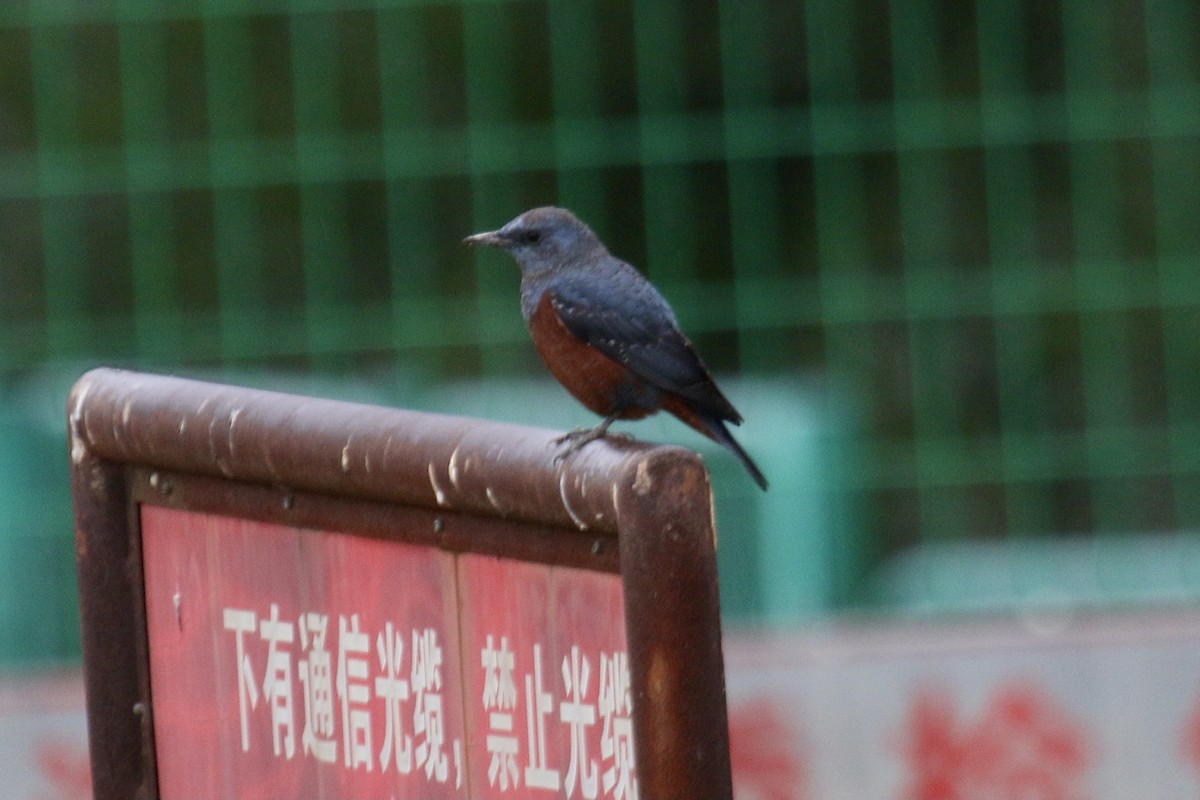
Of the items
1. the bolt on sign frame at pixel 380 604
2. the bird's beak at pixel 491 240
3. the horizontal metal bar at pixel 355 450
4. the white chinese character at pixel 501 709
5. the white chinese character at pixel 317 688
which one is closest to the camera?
the bolt on sign frame at pixel 380 604

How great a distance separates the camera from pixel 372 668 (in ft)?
7.72

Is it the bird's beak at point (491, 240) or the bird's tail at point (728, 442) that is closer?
the bird's tail at point (728, 442)

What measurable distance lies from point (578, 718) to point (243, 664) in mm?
563

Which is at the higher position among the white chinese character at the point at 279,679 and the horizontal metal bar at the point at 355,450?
the horizontal metal bar at the point at 355,450

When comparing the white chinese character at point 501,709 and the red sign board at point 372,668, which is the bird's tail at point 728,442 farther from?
the white chinese character at point 501,709

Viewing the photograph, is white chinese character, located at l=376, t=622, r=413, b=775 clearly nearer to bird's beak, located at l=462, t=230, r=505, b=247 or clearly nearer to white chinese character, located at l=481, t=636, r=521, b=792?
white chinese character, located at l=481, t=636, r=521, b=792

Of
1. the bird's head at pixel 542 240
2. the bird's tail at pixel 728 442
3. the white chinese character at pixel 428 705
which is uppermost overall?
the bird's head at pixel 542 240

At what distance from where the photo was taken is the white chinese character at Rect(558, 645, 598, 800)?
204 cm

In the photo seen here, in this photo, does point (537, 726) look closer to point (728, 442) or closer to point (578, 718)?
point (578, 718)

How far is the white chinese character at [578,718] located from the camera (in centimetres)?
204

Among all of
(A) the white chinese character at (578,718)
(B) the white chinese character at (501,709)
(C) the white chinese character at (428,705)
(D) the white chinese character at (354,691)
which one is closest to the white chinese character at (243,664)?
(D) the white chinese character at (354,691)

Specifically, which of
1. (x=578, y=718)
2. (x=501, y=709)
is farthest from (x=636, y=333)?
(x=578, y=718)

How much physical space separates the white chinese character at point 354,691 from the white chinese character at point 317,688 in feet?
0.05

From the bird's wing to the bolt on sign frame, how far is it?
1624mm
